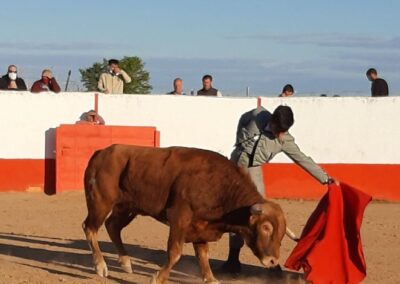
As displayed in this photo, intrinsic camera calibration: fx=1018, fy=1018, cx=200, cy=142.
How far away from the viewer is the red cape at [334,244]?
8477 mm

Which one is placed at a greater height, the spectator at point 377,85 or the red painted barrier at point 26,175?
the spectator at point 377,85

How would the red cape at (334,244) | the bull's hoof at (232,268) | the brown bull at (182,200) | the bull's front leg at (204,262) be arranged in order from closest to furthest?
the brown bull at (182,200) → the red cape at (334,244) → the bull's front leg at (204,262) → the bull's hoof at (232,268)

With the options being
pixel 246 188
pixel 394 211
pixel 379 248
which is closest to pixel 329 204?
pixel 246 188

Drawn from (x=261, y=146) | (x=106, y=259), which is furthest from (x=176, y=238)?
(x=106, y=259)

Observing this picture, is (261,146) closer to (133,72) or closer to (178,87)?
(178,87)

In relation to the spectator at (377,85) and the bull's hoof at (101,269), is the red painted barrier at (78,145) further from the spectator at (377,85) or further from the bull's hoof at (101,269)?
the bull's hoof at (101,269)

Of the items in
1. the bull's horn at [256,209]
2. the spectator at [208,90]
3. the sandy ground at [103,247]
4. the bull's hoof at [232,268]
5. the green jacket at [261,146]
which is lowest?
the sandy ground at [103,247]

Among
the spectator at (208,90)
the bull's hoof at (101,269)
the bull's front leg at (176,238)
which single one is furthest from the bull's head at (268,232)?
the spectator at (208,90)

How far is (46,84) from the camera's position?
1722 cm

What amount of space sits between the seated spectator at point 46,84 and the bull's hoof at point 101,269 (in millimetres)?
8034

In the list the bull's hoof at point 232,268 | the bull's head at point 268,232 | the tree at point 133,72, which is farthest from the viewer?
the tree at point 133,72

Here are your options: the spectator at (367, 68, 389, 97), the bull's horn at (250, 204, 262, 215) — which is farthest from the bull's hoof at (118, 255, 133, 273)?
the spectator at (367, 68, 389, 97)

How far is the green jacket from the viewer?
9117 millimetres

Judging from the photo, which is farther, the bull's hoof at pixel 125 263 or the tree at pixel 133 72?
the tree at pixel 133 72
